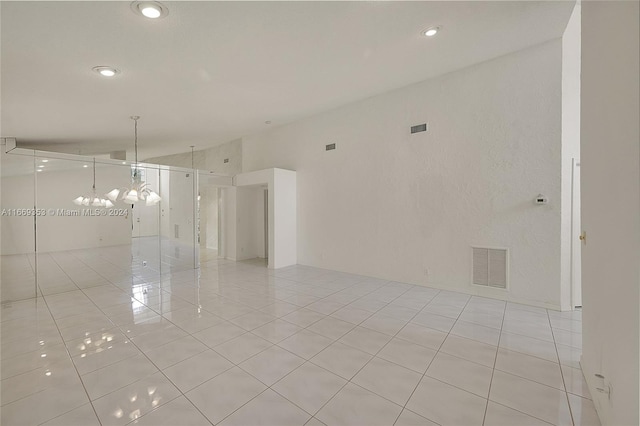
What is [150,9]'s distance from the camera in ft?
9.14

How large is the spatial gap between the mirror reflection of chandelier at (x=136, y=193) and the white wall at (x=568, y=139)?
24.0ft

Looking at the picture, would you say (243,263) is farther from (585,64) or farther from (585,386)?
(585,64)

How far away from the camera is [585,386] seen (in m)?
2.18

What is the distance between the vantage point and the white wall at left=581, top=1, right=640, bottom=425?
4.50ft

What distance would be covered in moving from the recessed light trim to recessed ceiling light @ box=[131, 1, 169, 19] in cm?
308

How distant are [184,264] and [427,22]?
23.0ft

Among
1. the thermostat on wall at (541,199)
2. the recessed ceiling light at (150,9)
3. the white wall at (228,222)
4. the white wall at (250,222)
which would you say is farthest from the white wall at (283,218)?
the thermostat on wall at (541,199)

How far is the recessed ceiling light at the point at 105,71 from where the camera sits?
3.89m

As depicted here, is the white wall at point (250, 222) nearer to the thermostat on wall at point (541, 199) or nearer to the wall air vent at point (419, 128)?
the wall air vent at point (419, 128)

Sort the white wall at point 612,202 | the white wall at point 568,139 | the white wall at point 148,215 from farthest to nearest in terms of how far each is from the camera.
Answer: the white wall at point 148,215, the white wall at point 568,139, the white wall at point 612,202

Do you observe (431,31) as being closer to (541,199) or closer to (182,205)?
(541,199)

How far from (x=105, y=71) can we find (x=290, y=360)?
4841 mm

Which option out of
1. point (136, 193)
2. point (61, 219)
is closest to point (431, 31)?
point (136, 193)

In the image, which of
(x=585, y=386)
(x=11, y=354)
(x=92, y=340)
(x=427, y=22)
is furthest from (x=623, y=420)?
(x=11, y=354)
